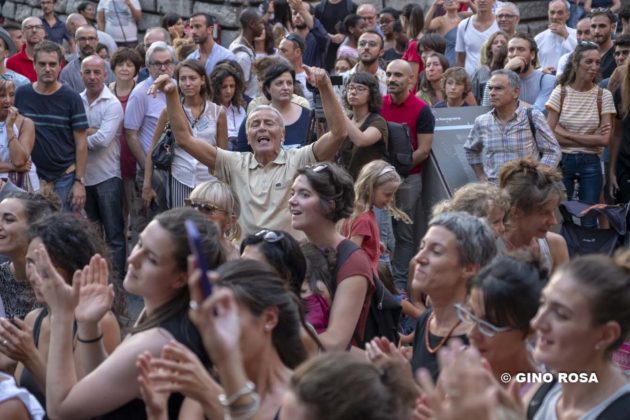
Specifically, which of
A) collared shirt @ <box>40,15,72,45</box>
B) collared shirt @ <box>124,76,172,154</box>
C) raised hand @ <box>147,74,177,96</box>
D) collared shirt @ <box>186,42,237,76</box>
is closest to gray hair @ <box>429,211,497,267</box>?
raised hand @ <box>147,74,177,96</box>

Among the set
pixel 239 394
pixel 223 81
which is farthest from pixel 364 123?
pixel 239 394

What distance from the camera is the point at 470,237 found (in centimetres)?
451

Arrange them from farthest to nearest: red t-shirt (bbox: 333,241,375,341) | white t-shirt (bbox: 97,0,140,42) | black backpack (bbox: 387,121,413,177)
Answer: white t-shirt (bbox: 97,0,140,42) → black backpack (bbox: 387,121,413,177) → red t-shirt (bbox: 333,241,375,341)

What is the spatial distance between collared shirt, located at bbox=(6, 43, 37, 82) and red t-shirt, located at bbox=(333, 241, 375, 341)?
8195 millimetres

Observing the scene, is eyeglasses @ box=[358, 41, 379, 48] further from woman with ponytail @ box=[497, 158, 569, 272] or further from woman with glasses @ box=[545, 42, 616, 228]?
woman with ponytail @ box=[497, 158, 569, 272]

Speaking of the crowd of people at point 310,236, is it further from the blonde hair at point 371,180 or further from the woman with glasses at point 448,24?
the woman with glasses at point 448,24

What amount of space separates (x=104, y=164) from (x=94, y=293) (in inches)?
229

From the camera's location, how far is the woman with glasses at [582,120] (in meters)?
9.29

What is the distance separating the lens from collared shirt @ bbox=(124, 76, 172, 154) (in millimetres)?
9836

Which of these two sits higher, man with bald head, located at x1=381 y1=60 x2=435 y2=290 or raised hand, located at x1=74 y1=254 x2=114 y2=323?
raised hand, located at x1=74 y1=254 x2=114 y2=323

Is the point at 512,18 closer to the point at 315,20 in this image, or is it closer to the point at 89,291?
the point at 315,20

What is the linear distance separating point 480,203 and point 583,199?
4.05m

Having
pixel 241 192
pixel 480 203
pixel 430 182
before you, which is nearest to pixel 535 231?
pixel 480 203

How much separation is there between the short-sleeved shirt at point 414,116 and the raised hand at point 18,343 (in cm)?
536
